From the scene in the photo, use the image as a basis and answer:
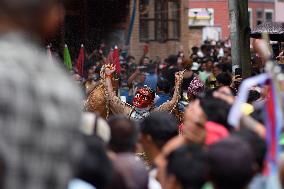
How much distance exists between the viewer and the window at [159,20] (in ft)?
87.3

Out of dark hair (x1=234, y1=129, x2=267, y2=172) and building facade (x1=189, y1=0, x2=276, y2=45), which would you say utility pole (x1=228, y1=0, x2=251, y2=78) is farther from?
building facade (x1=189, y1=0, x2=276, y2=45)

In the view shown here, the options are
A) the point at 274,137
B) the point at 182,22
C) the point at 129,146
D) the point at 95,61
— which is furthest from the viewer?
the point at 182,22

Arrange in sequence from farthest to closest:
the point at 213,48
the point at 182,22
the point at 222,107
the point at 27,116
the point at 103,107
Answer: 1. the point at 182,22
2. the point at 213,48
3. the point at 103,107
4. the point at 222,107
5. the point at 27,116

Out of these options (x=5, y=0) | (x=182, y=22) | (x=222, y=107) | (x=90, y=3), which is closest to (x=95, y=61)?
(x=90, y=3)

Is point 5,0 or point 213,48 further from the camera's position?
point 213,48

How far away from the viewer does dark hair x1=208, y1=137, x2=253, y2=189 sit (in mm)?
3164

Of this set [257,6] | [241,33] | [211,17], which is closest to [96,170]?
[241,33]

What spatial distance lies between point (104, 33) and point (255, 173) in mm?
20772

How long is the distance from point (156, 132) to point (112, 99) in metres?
3.69

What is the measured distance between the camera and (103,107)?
7965mm

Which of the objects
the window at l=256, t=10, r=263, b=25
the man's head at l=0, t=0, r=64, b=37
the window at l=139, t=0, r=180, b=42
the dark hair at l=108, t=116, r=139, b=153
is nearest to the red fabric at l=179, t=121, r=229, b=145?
the dark hair at l=108, t=116, r=139, b=153

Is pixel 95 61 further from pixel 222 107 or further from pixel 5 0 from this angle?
pixel 5 0

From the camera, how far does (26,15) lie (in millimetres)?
2445

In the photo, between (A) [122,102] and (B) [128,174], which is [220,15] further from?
(B) [128,174]
